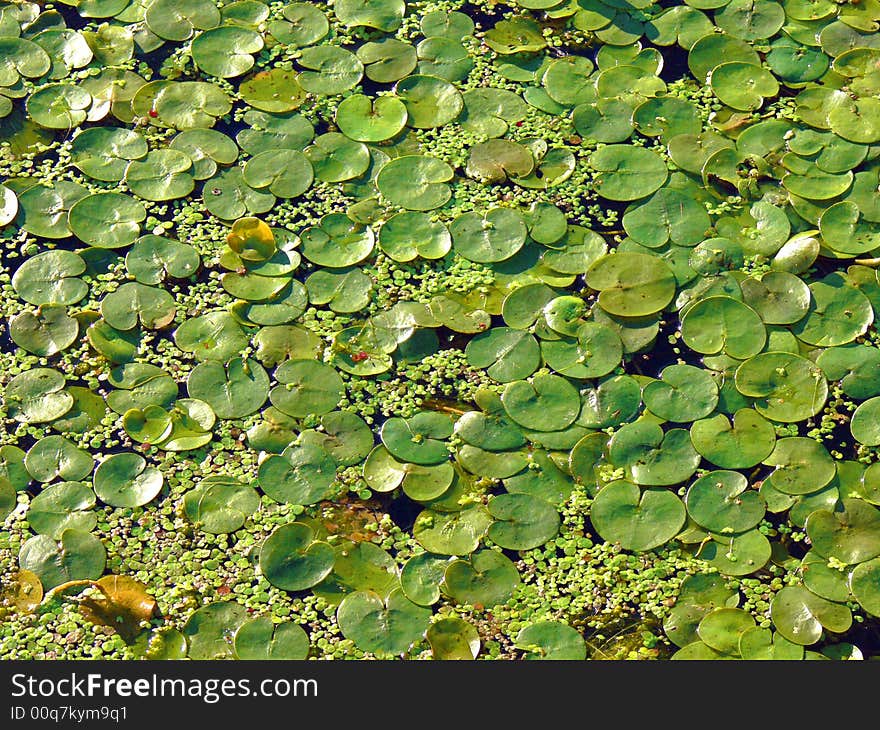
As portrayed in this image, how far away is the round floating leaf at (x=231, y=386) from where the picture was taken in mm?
3031

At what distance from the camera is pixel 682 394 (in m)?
3.04

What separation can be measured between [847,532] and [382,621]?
145 cm

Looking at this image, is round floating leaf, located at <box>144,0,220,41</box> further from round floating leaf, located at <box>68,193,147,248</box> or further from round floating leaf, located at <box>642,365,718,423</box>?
round floating leaf, located at <box>642,365,718,423</box>

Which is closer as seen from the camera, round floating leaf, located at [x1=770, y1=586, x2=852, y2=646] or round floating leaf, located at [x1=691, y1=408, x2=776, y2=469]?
round floating leaf, located at [x1=770, y1=586, x2=852, y2=646]

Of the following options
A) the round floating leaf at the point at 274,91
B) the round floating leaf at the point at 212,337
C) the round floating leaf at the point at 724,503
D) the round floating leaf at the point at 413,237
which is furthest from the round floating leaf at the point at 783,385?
the round floating leaf at the point at 274,91

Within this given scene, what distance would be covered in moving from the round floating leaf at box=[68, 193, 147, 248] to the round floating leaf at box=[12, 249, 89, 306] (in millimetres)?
106

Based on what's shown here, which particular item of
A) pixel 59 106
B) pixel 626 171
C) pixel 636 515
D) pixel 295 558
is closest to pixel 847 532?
pixel 636 515

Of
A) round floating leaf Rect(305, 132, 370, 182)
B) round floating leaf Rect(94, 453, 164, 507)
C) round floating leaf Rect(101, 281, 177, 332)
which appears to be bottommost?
round floating leaf Rect(94, 453, 164, 507)

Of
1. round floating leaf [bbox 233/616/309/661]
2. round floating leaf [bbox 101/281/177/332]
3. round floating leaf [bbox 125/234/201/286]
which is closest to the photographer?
round floating leaf [bbox 233/616/309/661]

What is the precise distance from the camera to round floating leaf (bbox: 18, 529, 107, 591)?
9.08ft

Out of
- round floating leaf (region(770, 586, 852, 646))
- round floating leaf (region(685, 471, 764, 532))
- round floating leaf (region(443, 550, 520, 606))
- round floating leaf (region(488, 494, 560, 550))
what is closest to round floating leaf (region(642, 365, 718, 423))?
round floating leaf (region(685, 471, 764, 532))

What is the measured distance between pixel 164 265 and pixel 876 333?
253 cm

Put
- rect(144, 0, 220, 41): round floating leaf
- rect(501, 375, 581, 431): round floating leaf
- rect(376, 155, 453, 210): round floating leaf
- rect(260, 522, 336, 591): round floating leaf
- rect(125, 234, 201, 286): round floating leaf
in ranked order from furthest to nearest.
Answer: rect(144, 0, 220, 41): round floating leaf
rect(376, 155, 453, 210): round floating leaf
rect(125, 234, 201, 286): round floating leaf
rect(501, 375, 581, 431): round floating leaf
rect(260, 522, 336, 591): round floating leaf
